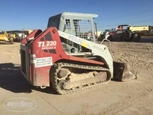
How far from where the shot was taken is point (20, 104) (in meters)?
4.41

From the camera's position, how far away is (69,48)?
5.42 m

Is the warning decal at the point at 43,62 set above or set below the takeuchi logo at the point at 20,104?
above

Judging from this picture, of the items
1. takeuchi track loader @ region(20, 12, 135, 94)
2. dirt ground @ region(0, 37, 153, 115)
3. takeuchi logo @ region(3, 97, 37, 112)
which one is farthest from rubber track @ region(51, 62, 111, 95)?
takeuchi logo @ region(3, 97, 37, 112)

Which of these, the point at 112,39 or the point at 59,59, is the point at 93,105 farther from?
the point at 112,39

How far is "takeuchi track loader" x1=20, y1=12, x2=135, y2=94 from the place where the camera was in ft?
15.5

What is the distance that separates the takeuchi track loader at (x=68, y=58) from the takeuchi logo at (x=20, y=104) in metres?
0.47

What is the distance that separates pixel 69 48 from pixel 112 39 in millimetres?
22691

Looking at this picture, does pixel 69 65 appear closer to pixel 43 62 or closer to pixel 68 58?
pixel 68 58

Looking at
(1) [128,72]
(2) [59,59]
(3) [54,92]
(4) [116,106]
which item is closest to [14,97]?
(3) [54,92]

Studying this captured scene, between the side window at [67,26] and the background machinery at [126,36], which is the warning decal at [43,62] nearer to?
the side window at [67,26]

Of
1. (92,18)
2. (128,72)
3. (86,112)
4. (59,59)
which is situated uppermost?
(92,18)

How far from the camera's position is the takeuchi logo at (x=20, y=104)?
416cm

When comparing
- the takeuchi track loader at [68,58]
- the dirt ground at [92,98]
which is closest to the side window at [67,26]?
the takeuchi track loader at [68,58]

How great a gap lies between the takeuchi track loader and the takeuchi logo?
466mm
